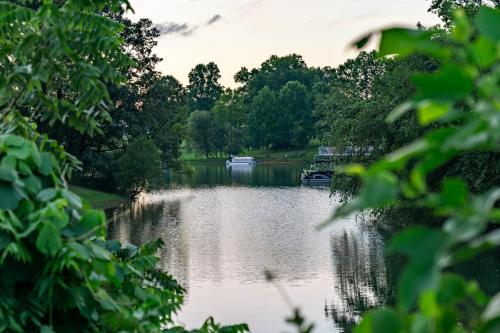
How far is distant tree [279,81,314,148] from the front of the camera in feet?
364

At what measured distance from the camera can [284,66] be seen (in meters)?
140

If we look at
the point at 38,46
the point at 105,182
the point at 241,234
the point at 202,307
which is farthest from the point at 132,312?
the point at 105,182

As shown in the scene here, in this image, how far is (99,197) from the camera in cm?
4584

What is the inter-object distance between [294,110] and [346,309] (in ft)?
312

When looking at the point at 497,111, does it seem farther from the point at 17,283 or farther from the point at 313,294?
the point at 313,294

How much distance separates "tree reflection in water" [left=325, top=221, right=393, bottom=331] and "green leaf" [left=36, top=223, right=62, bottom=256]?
1660 cm

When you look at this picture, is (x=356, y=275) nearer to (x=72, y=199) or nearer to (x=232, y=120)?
(x=72, y=199)

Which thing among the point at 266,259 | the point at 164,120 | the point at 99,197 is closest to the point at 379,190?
the point at 266,259

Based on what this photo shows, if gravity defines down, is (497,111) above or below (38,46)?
below

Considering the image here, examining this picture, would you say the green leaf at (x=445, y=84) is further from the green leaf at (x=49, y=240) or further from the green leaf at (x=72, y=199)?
the green leaf at (x=72, y=199)

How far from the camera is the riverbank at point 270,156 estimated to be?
344 feet

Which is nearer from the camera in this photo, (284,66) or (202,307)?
(202,307)

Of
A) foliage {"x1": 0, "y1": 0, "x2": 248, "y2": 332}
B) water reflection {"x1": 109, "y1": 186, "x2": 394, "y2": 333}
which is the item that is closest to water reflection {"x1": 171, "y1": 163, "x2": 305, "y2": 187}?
water reflection {"x1": 109, "y1": 186, "x2": 394, "y2": 333}

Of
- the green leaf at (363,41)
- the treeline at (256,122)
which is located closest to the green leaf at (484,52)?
the green leaf at (363,41)
